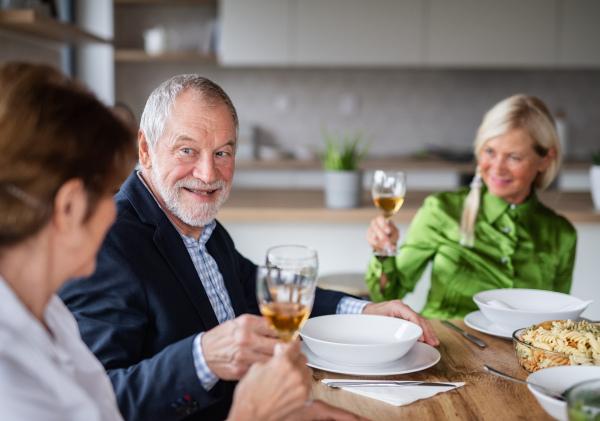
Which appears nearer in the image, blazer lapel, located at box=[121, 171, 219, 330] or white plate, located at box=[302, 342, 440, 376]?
white plate, located at box=[302, 342, 440, 376]

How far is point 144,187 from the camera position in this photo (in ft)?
4.38

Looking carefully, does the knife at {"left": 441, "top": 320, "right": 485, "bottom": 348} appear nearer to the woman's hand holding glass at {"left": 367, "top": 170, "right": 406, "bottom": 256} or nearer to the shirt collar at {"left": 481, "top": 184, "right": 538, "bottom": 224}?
the woman's hand holding glass at {"left": 367, "top": 170, "right": 406, "bottom": 256}

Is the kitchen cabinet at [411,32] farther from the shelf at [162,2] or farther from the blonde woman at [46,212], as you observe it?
the blonde woman at [46,212]

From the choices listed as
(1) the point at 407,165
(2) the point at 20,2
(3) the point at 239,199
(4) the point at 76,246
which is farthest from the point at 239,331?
(1) the point at 407,165

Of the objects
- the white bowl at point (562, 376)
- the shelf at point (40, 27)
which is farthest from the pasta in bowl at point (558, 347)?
the shelf at point (40, 27)

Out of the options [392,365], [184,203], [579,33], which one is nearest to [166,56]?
[579,33]

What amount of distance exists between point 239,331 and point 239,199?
6.97 feet

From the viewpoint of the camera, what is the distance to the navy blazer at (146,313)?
1033 millimetres

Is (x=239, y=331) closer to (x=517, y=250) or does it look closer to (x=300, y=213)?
(x=517, y=250)

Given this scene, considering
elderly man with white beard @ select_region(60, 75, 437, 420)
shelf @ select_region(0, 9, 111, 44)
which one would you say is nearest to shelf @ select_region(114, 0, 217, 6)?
shelf @ select_region(0, 9, 111, 44)

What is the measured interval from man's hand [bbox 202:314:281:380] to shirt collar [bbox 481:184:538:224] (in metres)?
1.33

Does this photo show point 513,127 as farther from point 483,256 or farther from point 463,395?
point 463,395

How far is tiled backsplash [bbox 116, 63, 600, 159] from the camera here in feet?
17.3

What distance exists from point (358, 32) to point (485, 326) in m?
3.64
